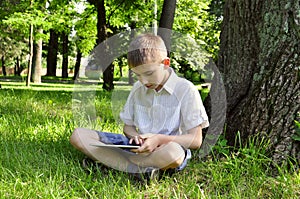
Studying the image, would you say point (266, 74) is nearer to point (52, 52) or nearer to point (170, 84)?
point (170, 84)

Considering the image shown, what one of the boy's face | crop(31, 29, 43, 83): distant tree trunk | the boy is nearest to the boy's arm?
the boy

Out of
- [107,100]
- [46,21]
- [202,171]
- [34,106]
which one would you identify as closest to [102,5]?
[46,21]

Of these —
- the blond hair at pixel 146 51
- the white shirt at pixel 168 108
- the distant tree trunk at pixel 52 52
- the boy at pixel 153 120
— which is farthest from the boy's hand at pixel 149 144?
the distant tree trunk at pixel 52 52

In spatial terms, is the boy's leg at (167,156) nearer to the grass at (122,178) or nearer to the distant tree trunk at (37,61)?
the grass at (122,178)

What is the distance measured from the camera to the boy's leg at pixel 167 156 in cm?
234

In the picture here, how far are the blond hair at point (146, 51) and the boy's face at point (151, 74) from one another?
0.09 ft

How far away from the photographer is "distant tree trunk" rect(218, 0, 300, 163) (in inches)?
103

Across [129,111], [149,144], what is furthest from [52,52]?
[149,144]

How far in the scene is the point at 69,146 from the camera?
3096mm

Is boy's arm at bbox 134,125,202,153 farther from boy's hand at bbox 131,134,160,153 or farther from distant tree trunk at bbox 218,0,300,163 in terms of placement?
distant tree trunk at bbox 218,0,300,163

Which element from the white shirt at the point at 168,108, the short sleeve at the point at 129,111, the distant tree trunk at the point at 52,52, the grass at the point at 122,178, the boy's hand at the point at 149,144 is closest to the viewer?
the grass at the point at 122,178

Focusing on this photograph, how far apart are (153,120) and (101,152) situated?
40 cm

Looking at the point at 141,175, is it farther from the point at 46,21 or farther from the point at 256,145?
the point at 46,21

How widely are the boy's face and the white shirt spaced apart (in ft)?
0.25
